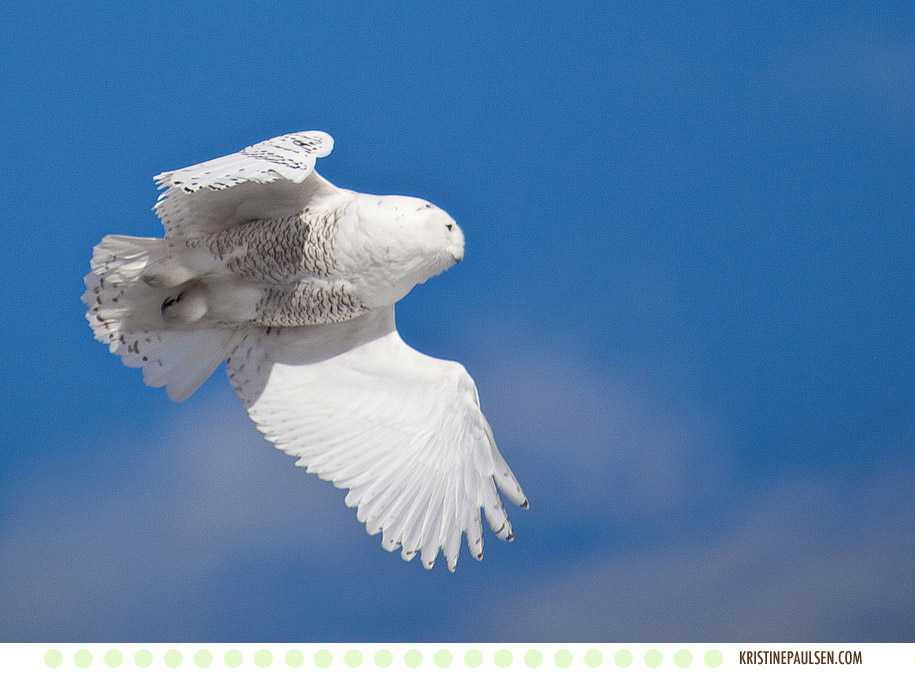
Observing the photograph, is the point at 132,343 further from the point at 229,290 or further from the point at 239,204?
the point at 239,204

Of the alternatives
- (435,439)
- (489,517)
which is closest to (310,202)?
(435,439)
